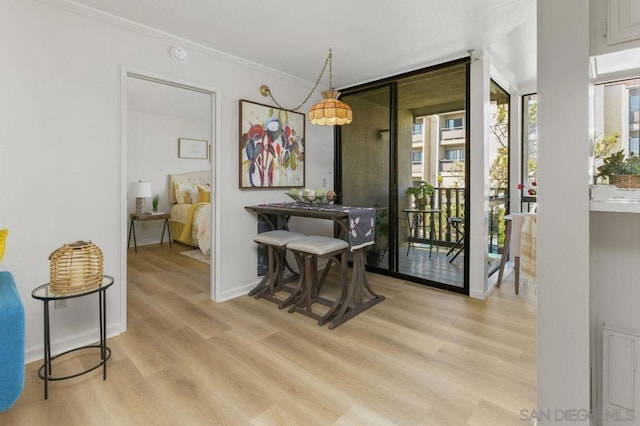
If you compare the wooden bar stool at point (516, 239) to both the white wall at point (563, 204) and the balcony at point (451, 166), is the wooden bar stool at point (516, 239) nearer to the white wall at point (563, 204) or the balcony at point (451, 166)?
the balcony at point (451, 166)

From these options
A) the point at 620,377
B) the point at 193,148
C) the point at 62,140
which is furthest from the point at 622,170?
the point at 193,148

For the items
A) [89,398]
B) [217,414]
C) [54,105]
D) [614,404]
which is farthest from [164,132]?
[614,404]

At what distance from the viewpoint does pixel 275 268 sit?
345 centimetres

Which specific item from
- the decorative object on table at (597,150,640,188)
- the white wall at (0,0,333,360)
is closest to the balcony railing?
the decorative object on table at (597,150,640,188)

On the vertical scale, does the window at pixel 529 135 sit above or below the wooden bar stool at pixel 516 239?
above

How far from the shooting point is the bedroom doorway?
4.16 metres

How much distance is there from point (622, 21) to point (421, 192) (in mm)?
2729

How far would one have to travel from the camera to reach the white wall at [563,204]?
113cm

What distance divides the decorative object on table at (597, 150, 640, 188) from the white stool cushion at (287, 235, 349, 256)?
71.0 inches

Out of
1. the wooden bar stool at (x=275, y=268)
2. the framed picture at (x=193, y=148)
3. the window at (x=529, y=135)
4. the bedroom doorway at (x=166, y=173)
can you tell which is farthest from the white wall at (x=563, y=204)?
the framed picture at (x=193, y=148)

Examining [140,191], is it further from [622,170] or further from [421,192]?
[622,170]

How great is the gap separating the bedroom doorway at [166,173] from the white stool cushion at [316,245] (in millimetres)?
1305

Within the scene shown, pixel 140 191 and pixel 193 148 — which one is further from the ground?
pixel 193 148

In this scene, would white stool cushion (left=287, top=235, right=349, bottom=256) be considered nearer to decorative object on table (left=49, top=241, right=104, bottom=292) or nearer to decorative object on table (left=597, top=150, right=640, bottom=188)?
decorative object on table (left=49, top=241, right=104, bottom=292)
